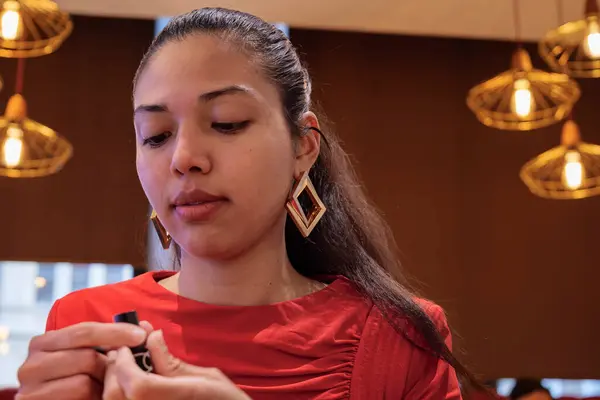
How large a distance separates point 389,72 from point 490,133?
31.2 inches

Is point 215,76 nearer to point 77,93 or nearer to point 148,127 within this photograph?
point 148,127

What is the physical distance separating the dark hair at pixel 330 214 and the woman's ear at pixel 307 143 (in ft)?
0.04

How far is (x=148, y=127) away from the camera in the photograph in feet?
3.54

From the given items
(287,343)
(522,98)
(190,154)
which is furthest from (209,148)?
(522,98)

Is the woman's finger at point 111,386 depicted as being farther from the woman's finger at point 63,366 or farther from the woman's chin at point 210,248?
the woman's chin at point 210,248

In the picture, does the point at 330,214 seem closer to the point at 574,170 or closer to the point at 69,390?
the point at 69,390

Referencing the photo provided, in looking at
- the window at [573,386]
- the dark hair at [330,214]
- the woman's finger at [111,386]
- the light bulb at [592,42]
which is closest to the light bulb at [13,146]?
the light bulb at [592,42]

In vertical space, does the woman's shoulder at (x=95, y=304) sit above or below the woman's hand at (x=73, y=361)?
above

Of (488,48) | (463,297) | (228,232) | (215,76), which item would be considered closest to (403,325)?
(228,232)

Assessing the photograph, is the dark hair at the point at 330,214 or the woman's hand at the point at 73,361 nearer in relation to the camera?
the woman's hand at the point at 73,361

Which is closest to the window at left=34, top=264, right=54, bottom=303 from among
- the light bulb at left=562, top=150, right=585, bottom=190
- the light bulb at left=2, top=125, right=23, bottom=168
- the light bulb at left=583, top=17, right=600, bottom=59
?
the light bulb at left=2, top=125, right=23, bottom=168

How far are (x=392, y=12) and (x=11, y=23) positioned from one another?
303cm

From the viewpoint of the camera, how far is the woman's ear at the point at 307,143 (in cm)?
120

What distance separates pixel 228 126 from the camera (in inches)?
42.3
